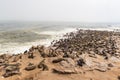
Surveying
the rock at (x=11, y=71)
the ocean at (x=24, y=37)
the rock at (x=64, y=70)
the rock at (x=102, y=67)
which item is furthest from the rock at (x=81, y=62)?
the ocean at (x=24, y=37)

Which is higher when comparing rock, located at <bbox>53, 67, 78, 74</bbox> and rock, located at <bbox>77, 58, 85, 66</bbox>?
rock, located at <bbox>77, 58, 85, 66</bbox>

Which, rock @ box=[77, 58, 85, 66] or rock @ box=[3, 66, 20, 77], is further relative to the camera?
rock @ box=[77, 58, 85, 66]

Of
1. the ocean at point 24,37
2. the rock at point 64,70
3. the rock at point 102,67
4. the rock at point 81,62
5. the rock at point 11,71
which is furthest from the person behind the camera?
the ocean at point 24,37

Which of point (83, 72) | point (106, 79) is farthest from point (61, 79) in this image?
point (106, 79)

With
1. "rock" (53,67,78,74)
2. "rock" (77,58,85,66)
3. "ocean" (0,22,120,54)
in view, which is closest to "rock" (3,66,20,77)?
"rock" (53,67,78,74)

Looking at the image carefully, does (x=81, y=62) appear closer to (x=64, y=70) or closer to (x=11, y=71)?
(x=64, y=70)

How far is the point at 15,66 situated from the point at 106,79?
20.5 ft

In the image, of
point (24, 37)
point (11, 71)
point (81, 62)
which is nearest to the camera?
point (11, 71)

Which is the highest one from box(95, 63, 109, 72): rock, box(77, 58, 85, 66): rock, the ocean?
box(77, 58, 85, 66): rock

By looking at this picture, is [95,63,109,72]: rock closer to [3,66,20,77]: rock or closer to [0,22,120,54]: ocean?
[3,66,20,77]: rock

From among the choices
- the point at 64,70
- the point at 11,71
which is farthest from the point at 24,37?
the point at 64,70

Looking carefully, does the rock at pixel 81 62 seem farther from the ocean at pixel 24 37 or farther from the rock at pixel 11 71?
the ocean at pixel 24 37

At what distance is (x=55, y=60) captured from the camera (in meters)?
15.0

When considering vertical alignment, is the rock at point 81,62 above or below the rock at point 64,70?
above
